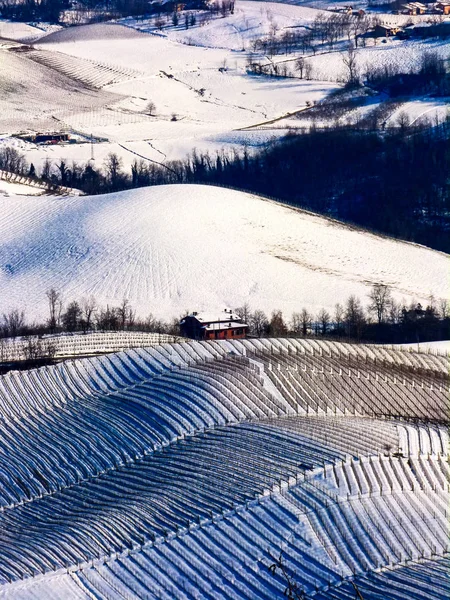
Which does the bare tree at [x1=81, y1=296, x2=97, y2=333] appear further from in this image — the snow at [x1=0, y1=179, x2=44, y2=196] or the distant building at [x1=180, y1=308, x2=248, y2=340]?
the snow at [x1=0, y1=179, x2=44, y2=196]

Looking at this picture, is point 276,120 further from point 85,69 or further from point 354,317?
point 354,317

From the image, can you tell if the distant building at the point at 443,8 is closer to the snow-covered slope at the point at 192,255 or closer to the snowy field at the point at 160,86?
the snowy field at the point at 160,86

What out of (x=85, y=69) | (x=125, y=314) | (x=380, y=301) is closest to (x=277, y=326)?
(x=380, y=301)

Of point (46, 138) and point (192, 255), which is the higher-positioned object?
point (46, 138)

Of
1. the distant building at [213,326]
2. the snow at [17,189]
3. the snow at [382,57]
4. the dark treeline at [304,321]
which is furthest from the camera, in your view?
the snow at [382,57]

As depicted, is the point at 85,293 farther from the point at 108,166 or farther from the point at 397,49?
the point at 397,49

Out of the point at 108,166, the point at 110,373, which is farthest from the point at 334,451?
the point at 108,166

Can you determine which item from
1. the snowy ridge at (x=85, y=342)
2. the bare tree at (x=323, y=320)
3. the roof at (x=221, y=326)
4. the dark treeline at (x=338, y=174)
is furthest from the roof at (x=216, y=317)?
the dark treeline at (x=338, y=174)
